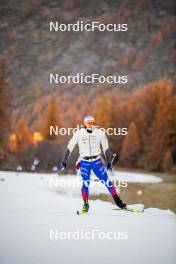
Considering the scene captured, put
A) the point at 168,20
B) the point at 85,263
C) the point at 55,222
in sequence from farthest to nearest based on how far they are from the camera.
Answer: the point at 168,20 < the point at 55,222 < the point at 85,263

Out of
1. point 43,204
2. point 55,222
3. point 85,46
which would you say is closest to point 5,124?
point 85,46

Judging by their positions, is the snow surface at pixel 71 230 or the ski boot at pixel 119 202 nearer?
the snow surface at pixel 71 230

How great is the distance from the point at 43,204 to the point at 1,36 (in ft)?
9.77

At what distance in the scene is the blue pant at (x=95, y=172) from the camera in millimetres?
6527

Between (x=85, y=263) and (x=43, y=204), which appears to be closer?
(x=85, y=263)

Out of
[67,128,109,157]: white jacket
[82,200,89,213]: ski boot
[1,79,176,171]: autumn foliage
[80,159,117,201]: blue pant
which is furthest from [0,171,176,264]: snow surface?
[1,79,176,171]: autumn foliage

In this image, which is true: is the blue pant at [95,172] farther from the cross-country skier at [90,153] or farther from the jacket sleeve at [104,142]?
the jacket sleeve at [104,142]

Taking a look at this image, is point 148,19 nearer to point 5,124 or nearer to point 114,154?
point 114,154

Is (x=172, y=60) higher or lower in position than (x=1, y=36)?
lower

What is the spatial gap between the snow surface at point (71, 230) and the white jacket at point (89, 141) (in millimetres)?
606

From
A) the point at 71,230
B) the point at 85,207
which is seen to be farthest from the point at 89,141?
the point at 71,230

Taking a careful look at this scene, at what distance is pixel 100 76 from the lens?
6914 millimetres

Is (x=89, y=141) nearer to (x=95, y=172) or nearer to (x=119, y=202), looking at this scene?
(x=95, y=172)

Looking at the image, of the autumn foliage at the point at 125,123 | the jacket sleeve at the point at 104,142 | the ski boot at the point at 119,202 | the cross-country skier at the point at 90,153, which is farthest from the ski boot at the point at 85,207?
the autumn foliage at the point at 125,123
